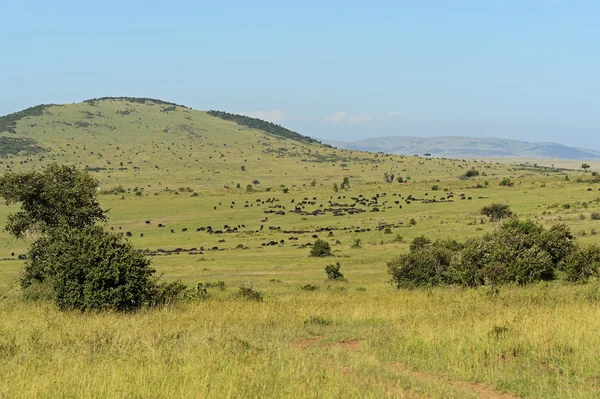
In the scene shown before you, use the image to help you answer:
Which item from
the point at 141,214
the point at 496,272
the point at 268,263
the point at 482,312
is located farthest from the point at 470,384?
the point at 141,214

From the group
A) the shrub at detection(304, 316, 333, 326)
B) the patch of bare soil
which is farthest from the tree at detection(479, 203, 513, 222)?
the patch of bare soil

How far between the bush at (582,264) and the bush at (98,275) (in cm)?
1801

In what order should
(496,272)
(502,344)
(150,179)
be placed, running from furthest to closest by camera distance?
(150,179), (496,272), (502,344)

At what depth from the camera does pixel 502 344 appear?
10.7 meters

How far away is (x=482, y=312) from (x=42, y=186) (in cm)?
2562

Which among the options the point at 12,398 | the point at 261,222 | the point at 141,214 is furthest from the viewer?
the point at 141,214

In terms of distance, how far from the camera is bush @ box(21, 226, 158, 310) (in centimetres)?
1783

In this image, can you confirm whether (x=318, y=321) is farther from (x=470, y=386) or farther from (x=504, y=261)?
(x=504, y=261)

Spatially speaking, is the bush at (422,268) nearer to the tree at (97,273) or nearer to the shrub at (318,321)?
the tree at (97,273)

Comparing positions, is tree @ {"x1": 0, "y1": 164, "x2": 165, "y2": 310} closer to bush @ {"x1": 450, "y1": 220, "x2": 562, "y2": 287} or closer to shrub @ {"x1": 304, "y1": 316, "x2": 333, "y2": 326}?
shrub @ {"x1": 304, "y1": 316, "x2": 333, "y2": 326}

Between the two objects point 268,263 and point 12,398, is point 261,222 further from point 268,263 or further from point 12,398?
point 12,398

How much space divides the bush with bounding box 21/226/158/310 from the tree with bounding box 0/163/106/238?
474 inches

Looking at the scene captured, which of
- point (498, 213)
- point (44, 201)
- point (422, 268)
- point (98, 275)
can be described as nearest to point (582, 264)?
point (422, 268)

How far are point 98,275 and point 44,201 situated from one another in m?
15.3
